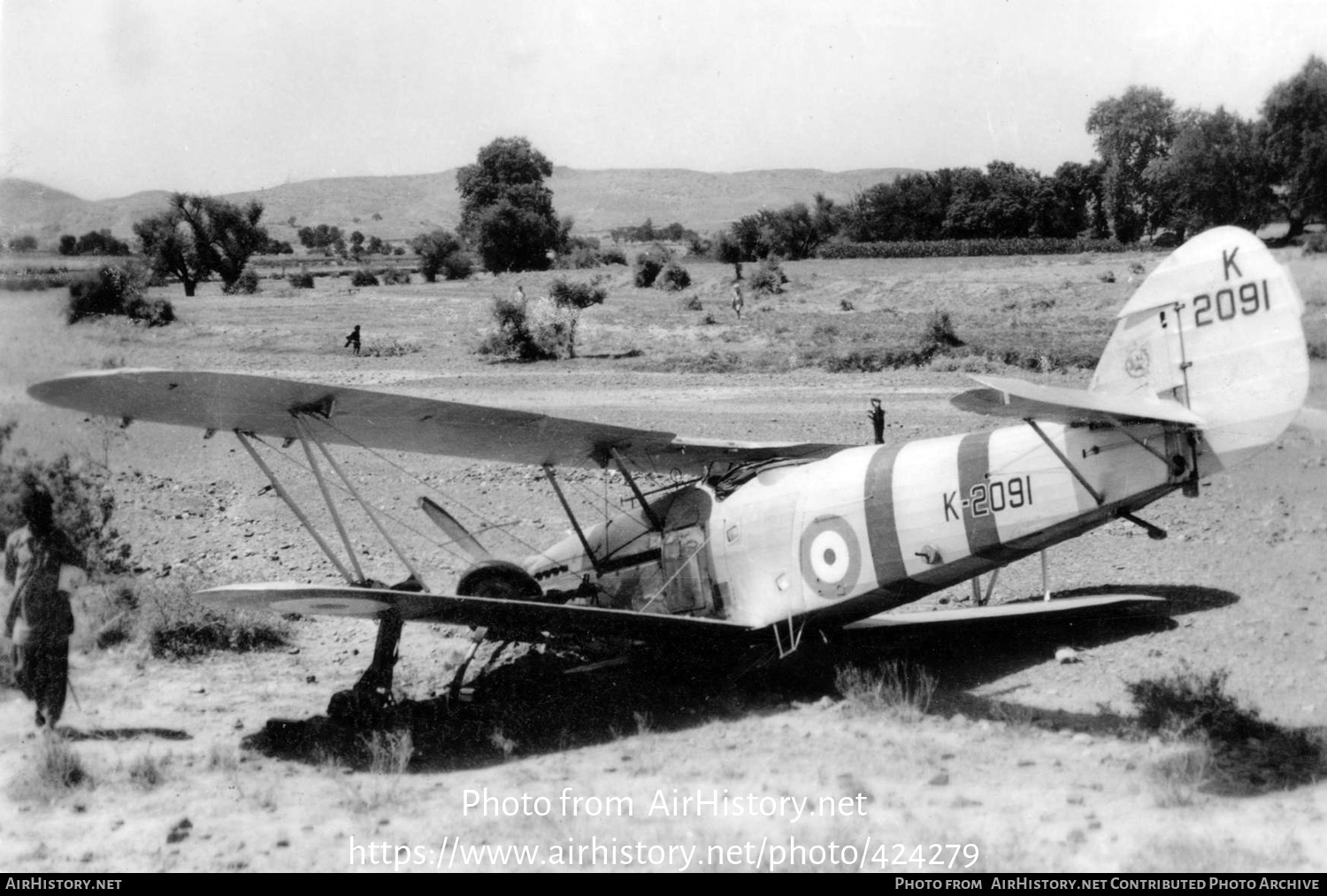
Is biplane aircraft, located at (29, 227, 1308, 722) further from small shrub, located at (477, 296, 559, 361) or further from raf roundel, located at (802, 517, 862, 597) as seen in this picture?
small shrub, located at (477, 296, 559, 361)

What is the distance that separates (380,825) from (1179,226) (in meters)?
27.3

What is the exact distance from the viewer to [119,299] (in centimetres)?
3450

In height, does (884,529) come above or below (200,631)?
above

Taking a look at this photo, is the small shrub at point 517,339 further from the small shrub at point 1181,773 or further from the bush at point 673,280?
the small shrub at point 1181,773

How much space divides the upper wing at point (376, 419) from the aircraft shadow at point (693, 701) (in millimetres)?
1680

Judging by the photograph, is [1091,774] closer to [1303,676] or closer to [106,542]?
[1303,676]

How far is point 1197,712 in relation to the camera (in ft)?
22.2

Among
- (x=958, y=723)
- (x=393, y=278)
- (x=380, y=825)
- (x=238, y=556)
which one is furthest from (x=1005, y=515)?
(x=393, y=278)

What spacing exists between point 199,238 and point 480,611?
156 feet

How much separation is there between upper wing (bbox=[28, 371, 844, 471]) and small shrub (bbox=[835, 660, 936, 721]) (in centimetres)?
180

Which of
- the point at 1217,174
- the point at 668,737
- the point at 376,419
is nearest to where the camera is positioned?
Answer: the point at 668,737

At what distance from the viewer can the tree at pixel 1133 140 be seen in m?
28.2

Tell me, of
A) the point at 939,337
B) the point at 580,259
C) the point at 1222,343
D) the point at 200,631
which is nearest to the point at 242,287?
the point at 580,259

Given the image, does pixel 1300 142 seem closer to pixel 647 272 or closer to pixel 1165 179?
pixel 1165 179
